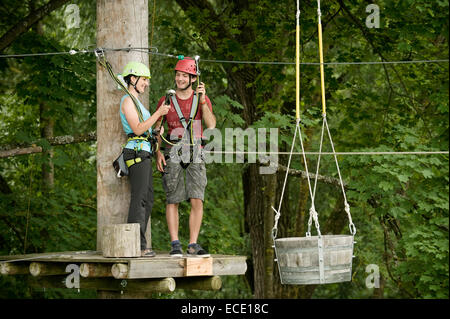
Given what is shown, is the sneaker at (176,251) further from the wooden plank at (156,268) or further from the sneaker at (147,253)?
the wooden plank at (156,268)

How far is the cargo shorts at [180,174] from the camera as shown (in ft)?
18.2

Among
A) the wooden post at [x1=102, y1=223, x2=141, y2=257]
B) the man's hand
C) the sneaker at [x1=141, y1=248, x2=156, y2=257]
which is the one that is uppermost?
the man's hand

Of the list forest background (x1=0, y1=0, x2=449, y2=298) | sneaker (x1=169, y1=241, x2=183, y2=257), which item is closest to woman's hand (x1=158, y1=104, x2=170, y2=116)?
sneaker (x1=169, y1=241, x2=183, y2=257)

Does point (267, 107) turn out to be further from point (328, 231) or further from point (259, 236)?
point (328, 231)

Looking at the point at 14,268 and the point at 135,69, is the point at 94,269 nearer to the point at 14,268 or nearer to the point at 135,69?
the point at 14,268

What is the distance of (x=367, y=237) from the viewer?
44.3 ft

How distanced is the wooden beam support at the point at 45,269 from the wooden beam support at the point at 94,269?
38cm

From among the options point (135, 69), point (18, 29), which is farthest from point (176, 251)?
point (18, 29)

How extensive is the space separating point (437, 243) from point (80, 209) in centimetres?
470

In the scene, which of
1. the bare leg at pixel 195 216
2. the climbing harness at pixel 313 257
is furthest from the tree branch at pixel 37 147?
the climbing harness at pixel 313 257

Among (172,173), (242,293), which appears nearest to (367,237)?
(242,293)

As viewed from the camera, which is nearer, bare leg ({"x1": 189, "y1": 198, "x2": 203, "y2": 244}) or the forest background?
bare leg ({"x1": 189, "y1": 198, "x2": 203, "y2": 244})

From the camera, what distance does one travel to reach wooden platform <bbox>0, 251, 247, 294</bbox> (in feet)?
15.9

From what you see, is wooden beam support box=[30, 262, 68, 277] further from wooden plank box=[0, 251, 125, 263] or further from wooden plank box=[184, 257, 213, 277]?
wooden plank box=[184, 257, 213, 277]
